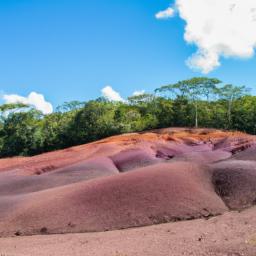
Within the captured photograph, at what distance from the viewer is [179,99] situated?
73.8 metres

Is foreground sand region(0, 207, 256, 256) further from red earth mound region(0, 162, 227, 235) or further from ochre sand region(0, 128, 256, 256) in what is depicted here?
red earth mound region(0, 162, 227, 235)

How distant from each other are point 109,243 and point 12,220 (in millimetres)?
5451

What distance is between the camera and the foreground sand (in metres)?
13.4

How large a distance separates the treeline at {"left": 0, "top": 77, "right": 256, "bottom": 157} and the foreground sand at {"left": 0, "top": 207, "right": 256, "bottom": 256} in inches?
1992

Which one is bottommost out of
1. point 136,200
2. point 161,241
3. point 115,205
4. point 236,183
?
point 161,241

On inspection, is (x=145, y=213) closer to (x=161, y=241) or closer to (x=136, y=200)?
A: (x=136, y=200)

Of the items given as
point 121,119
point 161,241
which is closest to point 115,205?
point 161,241

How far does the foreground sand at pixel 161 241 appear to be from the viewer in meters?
13.4

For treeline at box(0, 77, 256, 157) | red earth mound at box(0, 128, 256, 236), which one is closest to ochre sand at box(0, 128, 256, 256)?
red earth mound at box(0, 128, 256, 236)

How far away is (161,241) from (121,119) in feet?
183

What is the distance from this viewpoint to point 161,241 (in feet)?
48.9

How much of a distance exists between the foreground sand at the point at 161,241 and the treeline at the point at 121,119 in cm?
5061

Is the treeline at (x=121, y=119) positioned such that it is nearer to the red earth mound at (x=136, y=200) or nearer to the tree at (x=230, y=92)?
the tree at (x=230, y=92)

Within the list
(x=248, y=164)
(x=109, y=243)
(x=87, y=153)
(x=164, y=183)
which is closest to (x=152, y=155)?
(x=87, y=153)
